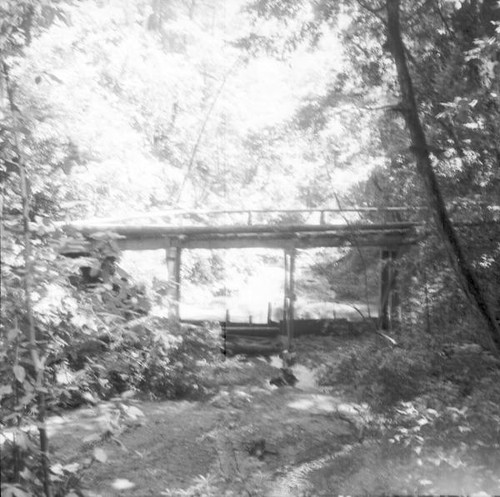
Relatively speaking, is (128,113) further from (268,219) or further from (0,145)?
(0,145)

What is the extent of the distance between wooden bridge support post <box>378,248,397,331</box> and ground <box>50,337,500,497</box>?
522 centimetres

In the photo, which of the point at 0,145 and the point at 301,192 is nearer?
the point at 0,145

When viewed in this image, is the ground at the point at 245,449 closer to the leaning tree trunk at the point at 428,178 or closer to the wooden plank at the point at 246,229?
the leaning tree trunk at the point at 428,178

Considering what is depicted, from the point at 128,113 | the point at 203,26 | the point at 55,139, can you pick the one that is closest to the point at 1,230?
the point at 55,139

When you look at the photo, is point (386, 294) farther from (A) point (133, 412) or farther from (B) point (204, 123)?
(A) point (133, 412)

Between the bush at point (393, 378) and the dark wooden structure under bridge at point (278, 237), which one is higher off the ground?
the dark wooden structure under bridge at point (278, 237)

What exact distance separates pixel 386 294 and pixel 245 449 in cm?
961

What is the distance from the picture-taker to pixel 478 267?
10.4 meters

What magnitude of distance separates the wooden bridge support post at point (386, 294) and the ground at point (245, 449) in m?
5.22

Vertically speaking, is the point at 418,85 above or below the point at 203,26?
below

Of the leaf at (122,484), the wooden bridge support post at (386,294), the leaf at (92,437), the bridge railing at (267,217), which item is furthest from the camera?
A: the bridge railing at (267,217)

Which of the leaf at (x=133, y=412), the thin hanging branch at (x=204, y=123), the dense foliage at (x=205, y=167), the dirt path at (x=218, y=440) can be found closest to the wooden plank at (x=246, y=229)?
the dense foliage at (x=205, y=167)

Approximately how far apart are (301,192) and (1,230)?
2554 centimetres

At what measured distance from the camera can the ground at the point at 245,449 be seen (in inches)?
305
